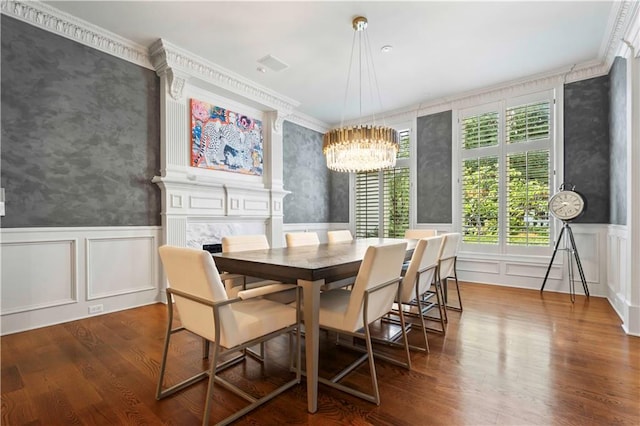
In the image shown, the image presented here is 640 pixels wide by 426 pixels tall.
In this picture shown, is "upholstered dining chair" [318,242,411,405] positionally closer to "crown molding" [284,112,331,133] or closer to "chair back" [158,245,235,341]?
"chair back" [158,245,235,341]

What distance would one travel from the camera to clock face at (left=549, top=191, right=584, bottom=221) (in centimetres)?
385

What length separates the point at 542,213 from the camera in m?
4.41

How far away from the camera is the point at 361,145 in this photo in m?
3.08

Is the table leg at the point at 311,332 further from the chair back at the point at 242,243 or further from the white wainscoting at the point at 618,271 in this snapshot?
the white wainscoting at the point at 618,271

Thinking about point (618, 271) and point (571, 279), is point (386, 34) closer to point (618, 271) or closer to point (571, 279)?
point (618, 271)

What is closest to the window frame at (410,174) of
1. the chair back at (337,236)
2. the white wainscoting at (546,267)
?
the white wainscoting at (546,267)

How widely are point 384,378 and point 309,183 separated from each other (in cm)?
465

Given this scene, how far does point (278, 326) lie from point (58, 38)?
3.65m

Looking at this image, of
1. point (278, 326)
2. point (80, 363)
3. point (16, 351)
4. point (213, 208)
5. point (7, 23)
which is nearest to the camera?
point (278, 326)

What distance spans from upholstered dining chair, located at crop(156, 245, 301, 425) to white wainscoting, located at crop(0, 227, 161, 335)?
2.05 m

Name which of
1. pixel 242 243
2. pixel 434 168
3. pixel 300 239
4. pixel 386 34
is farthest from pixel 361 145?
pixel 434 168

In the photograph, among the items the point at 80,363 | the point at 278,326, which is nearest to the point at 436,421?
the point at 278,326

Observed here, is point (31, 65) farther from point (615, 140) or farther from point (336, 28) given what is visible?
point (615, 140)

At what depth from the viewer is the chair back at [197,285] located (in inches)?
61.0
